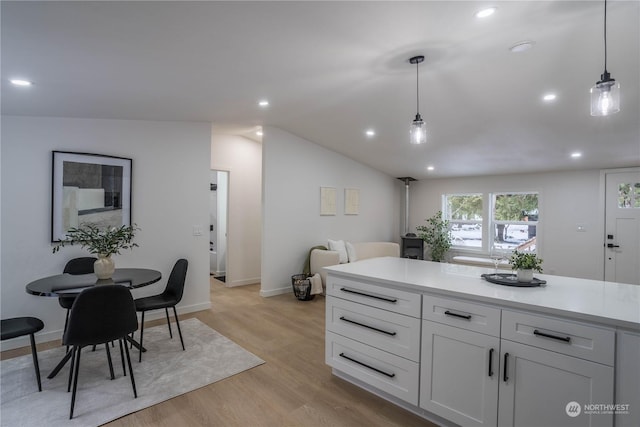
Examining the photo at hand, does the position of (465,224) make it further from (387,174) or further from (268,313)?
(268,313)

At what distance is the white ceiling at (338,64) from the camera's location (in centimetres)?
186

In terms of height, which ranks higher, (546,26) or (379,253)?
(546,26)

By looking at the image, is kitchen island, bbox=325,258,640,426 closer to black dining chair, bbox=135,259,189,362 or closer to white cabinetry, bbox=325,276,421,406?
white cabinetry, bbox=325,276,421,406

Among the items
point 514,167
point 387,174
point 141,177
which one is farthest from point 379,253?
point 141,177

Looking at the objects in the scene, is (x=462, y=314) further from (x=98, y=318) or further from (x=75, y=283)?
(x=75, y=283)

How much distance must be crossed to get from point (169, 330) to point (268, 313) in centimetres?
125

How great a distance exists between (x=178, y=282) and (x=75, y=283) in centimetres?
88

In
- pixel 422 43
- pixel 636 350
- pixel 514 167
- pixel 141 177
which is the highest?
pixel 422 43

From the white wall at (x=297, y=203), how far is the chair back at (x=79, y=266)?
2296 mm

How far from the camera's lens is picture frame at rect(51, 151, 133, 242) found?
11.0 ft

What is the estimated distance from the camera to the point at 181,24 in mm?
1886

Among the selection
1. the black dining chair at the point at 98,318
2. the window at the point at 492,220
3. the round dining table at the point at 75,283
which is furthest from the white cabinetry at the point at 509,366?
the window at the point at 492,220

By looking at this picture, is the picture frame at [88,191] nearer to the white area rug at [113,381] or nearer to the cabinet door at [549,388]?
the white area rug at [113,381]

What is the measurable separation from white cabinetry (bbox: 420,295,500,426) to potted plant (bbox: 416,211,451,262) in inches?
212
